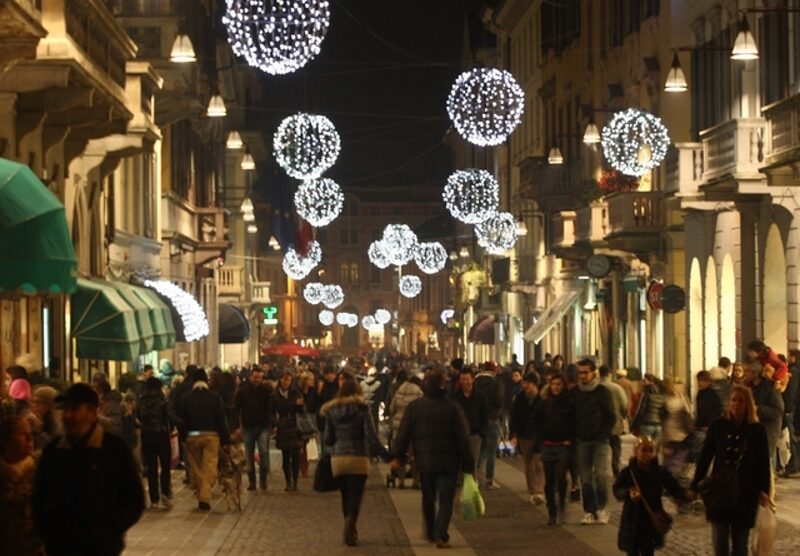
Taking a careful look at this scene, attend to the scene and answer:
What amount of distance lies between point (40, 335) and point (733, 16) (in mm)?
14669

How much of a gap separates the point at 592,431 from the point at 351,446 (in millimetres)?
2940

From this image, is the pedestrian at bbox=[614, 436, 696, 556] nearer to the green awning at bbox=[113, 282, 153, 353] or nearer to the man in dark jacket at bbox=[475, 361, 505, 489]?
the man in dark jacket at bbox=[475, 361, 505, 489]

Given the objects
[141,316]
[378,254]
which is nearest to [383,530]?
[141,316]

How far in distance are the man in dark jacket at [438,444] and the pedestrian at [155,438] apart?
6.42 m

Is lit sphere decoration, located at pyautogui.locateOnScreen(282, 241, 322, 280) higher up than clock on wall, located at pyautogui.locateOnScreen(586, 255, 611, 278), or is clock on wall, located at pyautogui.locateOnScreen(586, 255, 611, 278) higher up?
lit sphere decoration, located at pyautogui.locateOnScreen(282, 241, 322, 280)

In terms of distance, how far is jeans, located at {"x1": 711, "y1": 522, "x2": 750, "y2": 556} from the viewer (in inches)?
584

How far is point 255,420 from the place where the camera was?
2858 cm

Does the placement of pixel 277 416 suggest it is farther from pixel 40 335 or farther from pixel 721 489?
pixel 721 489

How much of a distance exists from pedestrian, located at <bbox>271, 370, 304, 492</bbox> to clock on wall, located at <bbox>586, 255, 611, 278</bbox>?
21.5 metres

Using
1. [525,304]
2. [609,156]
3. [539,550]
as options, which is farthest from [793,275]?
[525,304]

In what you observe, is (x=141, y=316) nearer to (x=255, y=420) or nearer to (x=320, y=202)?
(x=255, y=420)

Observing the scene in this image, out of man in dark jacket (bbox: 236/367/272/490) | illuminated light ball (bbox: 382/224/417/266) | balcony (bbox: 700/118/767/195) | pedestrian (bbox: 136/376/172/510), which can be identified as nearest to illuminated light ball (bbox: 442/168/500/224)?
balcony (bbox: 700/118/767/195)

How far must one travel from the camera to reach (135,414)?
83.5 feet

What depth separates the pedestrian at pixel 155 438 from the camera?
25.3 m
